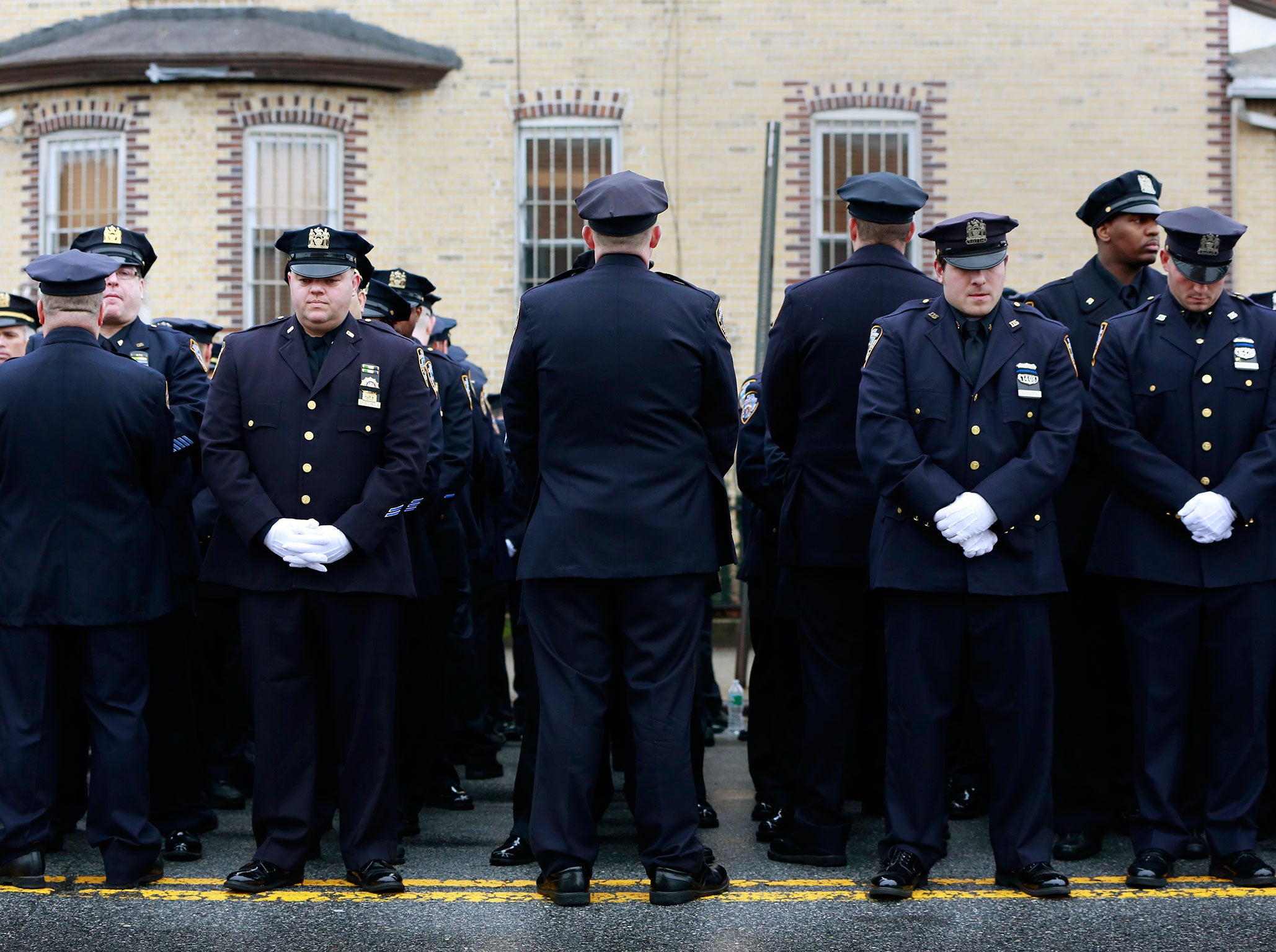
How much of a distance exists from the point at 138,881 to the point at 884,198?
3.70 meters

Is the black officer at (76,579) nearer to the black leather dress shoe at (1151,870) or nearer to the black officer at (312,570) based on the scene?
the black officer at (312,570)

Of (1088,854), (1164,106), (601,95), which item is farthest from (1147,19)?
(1088,854)

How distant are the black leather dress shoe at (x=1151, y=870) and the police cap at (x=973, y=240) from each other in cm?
215

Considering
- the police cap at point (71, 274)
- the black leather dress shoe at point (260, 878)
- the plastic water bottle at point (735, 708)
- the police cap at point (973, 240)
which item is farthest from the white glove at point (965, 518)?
the plastic water bottle at point (735, 708)

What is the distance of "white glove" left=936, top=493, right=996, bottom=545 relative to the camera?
4.86m

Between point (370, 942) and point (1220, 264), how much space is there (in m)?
3.76

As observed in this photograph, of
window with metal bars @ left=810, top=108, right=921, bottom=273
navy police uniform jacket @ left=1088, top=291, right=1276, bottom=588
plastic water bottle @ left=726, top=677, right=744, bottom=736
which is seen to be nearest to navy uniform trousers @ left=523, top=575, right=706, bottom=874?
navy police uniform jacket @ left=1088, top=291, right=1276, bottom=588

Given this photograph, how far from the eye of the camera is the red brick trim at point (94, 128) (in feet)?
46.1

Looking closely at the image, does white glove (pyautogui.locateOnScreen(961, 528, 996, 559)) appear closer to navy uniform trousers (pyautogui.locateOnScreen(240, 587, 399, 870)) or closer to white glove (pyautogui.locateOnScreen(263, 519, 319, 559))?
navy uniform trousers (pyautogui.locateOnScreen(240, 587, 399, 870))

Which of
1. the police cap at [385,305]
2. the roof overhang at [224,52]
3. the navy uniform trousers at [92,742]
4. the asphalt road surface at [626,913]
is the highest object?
the roof overhang at [224,52]

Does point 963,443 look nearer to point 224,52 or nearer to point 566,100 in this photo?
point 566,100

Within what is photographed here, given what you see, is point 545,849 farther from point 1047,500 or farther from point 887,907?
point 1047,500

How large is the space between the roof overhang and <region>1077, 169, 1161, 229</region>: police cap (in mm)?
9117

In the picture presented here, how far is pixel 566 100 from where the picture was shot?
14055mm
